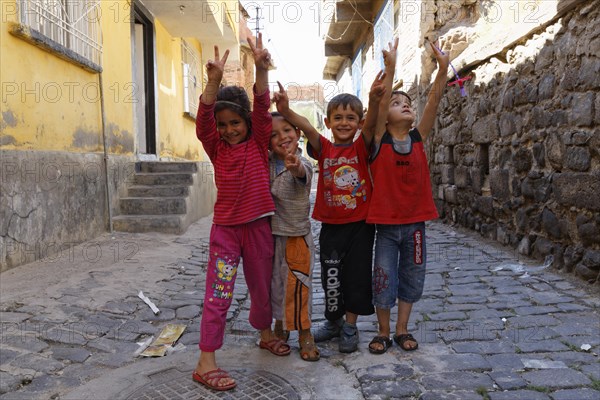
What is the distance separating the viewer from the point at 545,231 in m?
4.63

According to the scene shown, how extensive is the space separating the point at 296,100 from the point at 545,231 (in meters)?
37.8

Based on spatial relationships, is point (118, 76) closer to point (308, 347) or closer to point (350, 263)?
point (350, 263)

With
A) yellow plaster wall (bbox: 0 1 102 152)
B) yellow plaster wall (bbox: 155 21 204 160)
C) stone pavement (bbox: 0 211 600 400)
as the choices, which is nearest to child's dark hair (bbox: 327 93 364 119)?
stone pavement (bbox: 0 211 600 400)

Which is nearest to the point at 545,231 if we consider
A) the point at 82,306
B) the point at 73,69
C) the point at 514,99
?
the point at 514,99

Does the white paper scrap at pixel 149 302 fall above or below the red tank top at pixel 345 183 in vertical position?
below

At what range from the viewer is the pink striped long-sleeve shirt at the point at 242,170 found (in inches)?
95.2

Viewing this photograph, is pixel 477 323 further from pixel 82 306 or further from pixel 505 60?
pixel 505 60

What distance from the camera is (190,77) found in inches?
443

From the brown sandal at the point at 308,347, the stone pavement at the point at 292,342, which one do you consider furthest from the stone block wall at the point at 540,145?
the brown sandal at the point at 308,347

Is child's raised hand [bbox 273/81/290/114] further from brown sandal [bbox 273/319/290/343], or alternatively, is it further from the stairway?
the stairway

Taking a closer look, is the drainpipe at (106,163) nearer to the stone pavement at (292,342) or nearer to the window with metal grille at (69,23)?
the window with metal grille at (69,23)

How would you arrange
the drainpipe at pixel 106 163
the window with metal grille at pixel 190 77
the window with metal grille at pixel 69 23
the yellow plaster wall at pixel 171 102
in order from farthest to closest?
the window with metal grille at pixel 190 77, the yellow plaster wall at pixel 171 102, the drainpipe at pixel 106 163, the window with metal grille at pixel 69 23

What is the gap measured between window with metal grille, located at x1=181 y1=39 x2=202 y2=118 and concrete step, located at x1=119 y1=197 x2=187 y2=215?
4.63 metres

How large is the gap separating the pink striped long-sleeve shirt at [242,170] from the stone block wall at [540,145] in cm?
272
